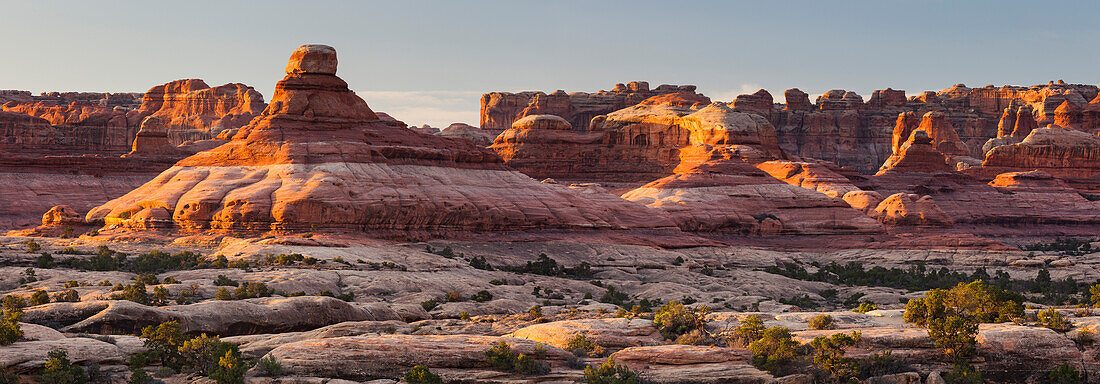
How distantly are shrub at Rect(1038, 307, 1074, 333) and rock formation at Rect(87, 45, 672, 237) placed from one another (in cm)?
4465

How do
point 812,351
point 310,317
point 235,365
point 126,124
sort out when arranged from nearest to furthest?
1. point 235,365
2. point 812,351
3. point 310,317
4. point 126,124

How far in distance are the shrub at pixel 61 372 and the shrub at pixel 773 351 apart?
20334 mm

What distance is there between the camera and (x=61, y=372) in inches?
1030

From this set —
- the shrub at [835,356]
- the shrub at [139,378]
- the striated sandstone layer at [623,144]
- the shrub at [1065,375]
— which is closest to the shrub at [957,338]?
the shrub at [1065,375]

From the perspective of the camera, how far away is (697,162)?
109 meters

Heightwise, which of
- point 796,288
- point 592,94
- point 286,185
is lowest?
point 796,288

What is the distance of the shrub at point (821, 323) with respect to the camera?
118 feet

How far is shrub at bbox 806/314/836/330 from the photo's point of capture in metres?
35.9

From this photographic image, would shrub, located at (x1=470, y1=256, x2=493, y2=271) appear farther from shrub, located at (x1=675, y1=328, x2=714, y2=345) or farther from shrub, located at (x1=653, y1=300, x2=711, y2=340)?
shrub, located at (x1=675, y1=328, x2=714, y2=345)

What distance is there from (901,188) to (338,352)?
333 ft

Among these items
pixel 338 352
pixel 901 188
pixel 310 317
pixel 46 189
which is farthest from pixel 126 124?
pixel 338 352

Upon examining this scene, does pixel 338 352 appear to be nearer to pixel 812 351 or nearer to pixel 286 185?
pixel 812 351

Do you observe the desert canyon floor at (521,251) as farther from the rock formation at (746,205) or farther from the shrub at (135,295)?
the rock formation at (746,205)

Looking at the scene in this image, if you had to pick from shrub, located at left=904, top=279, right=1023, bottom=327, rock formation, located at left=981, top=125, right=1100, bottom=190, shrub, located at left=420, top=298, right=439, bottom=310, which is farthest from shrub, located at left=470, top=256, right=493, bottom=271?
rock formation, located at left=981, top=125, right=1100, bottom=190
